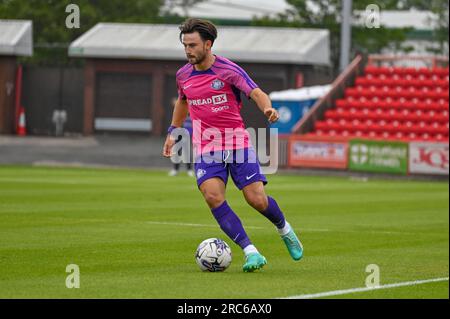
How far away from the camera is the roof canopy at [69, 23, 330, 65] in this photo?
48250 mm

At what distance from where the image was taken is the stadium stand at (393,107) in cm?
3938

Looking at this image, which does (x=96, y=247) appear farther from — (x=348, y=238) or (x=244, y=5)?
(x=244, y=5)

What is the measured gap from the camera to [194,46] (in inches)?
444

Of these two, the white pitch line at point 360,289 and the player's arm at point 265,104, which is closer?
the white pitch line at point 360,289

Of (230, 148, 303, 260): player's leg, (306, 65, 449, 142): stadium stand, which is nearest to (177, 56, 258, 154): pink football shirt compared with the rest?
(230, 148, 303, 260): player's leg

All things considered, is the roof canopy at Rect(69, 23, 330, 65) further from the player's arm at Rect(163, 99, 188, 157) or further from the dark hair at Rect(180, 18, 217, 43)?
the dark hair at Rect(180, 18, 217, 43)

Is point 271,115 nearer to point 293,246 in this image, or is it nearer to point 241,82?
point 241,82

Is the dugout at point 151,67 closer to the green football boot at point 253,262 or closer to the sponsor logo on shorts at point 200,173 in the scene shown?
the sponsor logo on shorts at point 200,173

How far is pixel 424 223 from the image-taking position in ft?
61.6

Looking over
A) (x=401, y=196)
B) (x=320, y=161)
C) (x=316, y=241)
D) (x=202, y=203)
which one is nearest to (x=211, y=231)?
(x=316, y=241)

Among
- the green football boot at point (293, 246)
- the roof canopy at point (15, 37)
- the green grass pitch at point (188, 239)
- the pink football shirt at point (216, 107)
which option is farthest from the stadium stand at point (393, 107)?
the pink football shirt at point (216, 107)

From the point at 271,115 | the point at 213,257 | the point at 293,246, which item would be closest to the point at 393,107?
the point at 293,246

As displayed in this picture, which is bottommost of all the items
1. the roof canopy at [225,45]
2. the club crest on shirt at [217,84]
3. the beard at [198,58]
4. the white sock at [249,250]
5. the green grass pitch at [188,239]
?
the green grass pitch at [188,239]

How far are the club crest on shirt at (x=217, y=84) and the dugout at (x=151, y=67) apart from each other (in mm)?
36794
